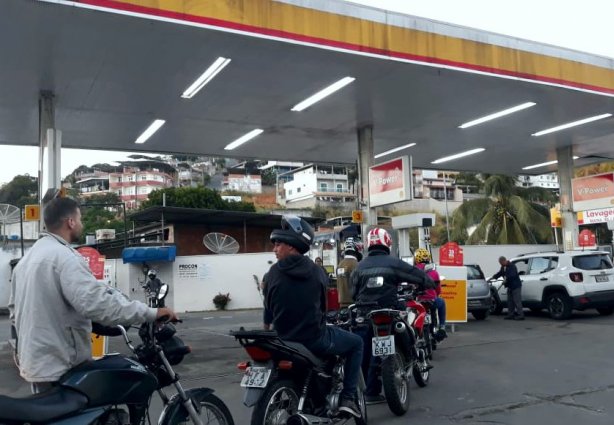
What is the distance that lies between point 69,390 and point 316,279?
217cm

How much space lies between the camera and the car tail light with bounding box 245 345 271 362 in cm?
460

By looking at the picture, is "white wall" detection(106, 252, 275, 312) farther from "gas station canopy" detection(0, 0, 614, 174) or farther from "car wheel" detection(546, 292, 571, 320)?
"car wheel" detection(546, 292, 571, 320)

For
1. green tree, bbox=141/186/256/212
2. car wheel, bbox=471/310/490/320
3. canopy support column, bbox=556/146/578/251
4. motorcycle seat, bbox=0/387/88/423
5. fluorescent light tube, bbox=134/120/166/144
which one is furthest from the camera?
green tree, bbox=141/186/256/212

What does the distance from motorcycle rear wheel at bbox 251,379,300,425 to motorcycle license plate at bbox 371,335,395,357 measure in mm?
1597

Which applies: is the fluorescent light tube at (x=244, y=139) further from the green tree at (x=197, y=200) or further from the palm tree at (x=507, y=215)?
the green tree at (x=197, y=200)

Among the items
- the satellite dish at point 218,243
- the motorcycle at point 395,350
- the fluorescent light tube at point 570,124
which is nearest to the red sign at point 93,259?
the motorcycle at point 395,350

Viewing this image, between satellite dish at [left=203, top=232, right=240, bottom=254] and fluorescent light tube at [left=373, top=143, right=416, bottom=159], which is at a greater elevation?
fluorescent light tube at [left=373, top=143, right=416, bottom=159]

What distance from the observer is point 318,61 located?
448 inches

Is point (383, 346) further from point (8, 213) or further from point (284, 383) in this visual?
point (8, 213)

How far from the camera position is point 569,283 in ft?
49.1

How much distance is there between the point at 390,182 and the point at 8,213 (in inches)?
543

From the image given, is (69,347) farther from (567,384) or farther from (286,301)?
(567,384)

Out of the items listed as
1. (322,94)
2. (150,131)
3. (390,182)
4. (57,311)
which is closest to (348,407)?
(57,311)

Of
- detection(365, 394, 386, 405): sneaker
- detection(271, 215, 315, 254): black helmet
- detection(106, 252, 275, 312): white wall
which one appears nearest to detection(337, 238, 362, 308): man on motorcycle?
detection(365, 394, 386, 405): sneaker
